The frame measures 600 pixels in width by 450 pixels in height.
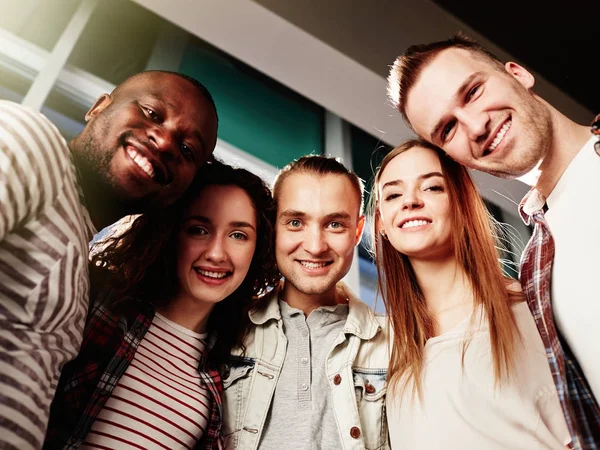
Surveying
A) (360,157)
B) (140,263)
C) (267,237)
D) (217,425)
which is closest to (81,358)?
(140,263)

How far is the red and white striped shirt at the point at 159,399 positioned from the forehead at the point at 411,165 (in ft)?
3.02

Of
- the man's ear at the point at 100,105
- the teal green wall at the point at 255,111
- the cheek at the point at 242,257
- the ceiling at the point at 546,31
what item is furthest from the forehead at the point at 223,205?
the ceiling at the point at 546,31

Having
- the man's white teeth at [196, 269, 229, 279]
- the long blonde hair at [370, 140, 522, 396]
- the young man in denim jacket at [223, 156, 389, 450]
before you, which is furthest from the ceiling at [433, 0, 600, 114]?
the man's white teeth at [196, 269, 229, 279]

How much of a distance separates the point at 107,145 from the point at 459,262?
46.9 inches

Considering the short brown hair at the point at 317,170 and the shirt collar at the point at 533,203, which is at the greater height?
the short brown hair at the point at 317,170

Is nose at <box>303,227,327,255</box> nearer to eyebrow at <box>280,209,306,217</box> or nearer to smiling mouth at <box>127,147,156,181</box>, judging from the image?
eyebrow at <box>280,209,306,217</box>

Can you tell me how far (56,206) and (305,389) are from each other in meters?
0.91

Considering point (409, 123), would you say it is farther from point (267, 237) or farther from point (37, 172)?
point (37, 172)

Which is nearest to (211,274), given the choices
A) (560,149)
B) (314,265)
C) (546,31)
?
(314,265)

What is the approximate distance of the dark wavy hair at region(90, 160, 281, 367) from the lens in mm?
1403

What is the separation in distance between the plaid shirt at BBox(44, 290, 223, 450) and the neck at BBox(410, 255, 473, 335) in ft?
2.58

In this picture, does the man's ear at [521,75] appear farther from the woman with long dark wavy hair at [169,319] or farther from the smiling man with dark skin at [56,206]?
the smiling man with dark skin at [56,206]

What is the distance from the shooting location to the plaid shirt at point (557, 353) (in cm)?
105

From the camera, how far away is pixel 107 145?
1190 mm
